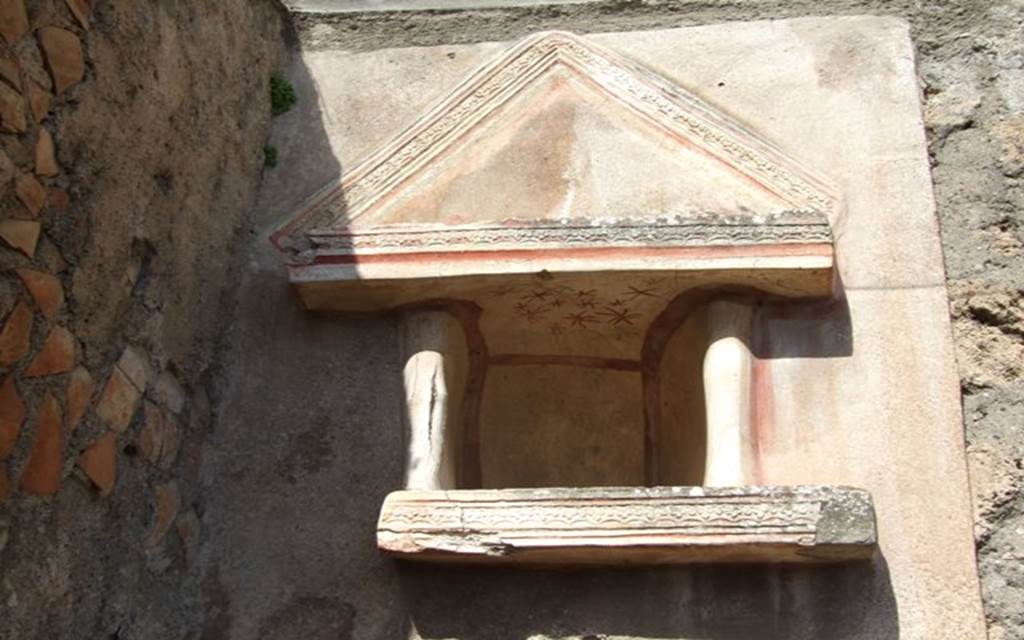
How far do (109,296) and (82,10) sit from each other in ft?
1.93

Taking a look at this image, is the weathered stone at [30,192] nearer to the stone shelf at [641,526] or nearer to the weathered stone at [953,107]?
the stone shelf at [641,526]

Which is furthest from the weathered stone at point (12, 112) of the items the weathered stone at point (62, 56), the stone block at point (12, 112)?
the weathered stone at point (62, 56)

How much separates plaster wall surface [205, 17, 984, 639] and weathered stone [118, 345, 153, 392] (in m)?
0.35

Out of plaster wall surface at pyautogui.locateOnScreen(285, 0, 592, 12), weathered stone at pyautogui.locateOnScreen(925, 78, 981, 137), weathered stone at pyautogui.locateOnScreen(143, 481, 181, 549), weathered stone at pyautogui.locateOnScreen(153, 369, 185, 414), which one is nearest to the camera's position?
weathered stone at pyautogui.locateOnScreen(143, 481, 181, 549)

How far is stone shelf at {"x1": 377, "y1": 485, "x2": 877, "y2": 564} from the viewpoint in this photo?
8.78ft

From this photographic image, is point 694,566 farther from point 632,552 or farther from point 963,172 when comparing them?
point 963,172

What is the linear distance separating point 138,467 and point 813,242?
5.34ft

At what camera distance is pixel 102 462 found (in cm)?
259

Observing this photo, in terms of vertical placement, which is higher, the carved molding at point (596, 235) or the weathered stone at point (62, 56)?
the weathered stone at point (62, 56)

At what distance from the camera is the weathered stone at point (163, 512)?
9.11 feet

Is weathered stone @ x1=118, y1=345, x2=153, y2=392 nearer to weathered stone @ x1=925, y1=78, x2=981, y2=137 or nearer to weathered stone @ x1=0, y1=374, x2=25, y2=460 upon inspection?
weathered stone @ x1=0, y1=374, x2=25, y2=460

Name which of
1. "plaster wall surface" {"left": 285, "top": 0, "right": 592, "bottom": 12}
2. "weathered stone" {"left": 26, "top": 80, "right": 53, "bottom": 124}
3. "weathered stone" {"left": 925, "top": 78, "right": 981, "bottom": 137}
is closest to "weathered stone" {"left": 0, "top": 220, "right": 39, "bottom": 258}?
"weathered stone" {"left": 26, "top": 80, "right": 53, "bottom": 124}

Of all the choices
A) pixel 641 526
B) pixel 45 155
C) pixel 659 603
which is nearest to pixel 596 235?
pixel 641 526

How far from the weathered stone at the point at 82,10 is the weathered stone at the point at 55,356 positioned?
2.10ft
